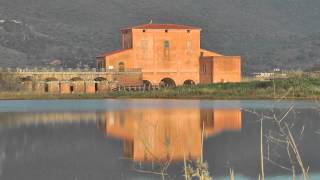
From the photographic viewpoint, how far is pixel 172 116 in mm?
37281

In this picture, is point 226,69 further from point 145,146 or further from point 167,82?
point 145,146

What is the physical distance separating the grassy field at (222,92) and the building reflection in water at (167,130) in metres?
18.7

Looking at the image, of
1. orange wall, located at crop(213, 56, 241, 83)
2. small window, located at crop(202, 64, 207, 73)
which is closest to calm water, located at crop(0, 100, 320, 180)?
orange wall, located at crop(213, 56, 241, 83)

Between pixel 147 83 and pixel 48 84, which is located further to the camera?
pixel 147 83

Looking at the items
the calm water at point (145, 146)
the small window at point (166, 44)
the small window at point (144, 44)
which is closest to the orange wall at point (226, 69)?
the small window at point (166, 44)

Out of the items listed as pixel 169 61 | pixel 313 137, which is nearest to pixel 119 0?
pixel 169 61

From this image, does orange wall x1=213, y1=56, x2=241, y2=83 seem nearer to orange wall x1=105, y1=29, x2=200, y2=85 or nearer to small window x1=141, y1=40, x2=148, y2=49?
orange wall x1=105, y1=29, x2=200, y2=85

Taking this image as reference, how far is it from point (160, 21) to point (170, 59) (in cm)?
7730

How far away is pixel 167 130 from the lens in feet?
94.0

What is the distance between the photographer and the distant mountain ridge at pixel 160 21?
415ft

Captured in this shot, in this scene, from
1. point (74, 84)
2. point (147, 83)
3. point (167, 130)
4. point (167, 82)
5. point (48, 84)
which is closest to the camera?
point (167, 130)

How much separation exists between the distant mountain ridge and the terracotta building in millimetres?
41333

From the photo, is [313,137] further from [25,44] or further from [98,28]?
[98,28]

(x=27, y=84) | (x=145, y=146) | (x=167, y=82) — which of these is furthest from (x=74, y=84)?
(x=145, y=146)
